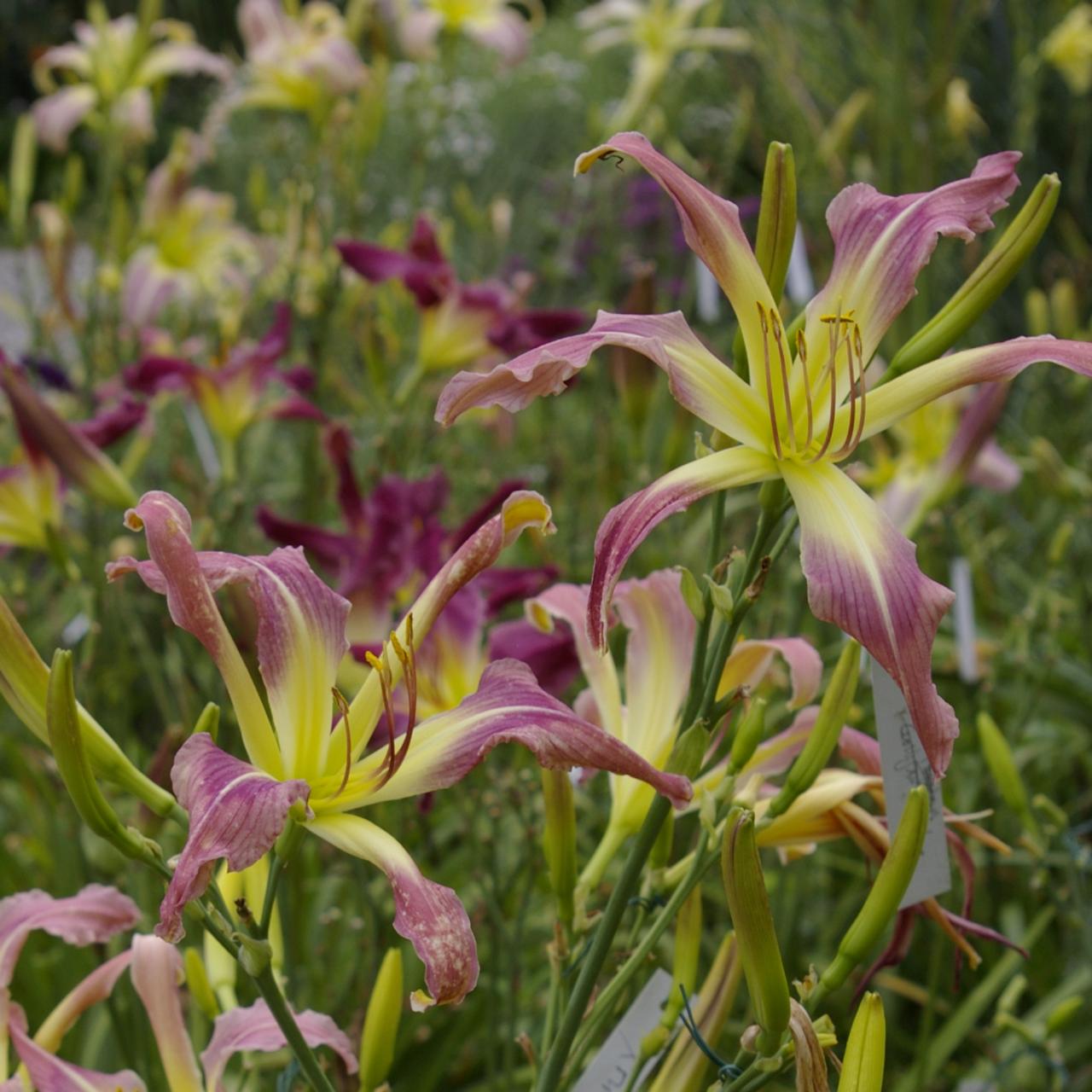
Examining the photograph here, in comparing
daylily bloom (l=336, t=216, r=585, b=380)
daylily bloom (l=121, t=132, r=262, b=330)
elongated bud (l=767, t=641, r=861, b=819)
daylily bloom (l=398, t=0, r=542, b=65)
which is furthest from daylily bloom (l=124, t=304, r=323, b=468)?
elongated bud (l=767, t=641, r=861, b=819)

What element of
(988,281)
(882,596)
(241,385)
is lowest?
(241,385)

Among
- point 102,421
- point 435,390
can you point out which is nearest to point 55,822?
point 102,421

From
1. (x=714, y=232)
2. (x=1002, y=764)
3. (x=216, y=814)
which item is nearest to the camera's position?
(x=216, y=814)

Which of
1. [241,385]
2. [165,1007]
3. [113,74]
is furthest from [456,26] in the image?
[165,1007]

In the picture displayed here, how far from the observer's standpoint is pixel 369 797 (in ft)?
2.08

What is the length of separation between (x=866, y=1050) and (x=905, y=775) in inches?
6.2

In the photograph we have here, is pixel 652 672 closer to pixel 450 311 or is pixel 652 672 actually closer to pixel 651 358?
pixel 651 358

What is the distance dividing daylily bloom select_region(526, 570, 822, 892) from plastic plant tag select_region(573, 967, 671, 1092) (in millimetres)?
74

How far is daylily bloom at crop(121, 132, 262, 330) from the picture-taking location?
2.22m

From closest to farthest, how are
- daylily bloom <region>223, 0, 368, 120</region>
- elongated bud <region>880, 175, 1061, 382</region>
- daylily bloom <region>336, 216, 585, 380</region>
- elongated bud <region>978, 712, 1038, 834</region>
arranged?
elongated bud <region>880, 175, 1061, 382</region>, elongated bud <region>978, 712, 1038, 834</region>, daylily bloom <region>336, 216, 585, 380</region>, daylily bloom <region>223, 0, 368, 120</region>

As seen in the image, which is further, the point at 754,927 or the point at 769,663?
the point at 769,663

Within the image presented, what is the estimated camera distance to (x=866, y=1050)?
589 millimetres

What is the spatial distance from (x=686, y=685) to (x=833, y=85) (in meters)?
3.57

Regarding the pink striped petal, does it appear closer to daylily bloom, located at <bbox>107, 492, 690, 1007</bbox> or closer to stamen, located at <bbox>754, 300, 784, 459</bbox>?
daylily bloom, located at <bbox>107, 492, 690, 1007</bbox>
